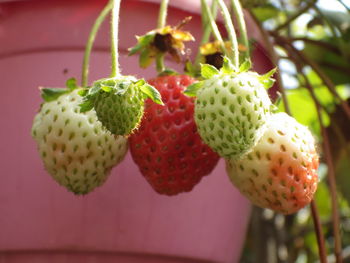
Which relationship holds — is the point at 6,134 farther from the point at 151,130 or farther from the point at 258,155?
the point at 258,155

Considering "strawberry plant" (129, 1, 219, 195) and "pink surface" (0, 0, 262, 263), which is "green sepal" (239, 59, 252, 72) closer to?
"strawberry plant" (129, 1, 219, 195)

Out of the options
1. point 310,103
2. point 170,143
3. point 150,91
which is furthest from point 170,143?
point 310,103

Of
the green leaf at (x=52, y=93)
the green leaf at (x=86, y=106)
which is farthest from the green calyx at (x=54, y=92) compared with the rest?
the green leaf at (x=86, y=106)

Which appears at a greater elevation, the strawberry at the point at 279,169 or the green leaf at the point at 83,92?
the green leaf at the point at 83,92

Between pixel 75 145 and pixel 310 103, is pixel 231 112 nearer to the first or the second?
pixel 75 145

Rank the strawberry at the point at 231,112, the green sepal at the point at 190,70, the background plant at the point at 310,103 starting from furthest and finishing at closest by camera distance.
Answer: the background plant at the point at 310,103
the green sepal at the point at 190,70
the strawberry at the point at 231,112

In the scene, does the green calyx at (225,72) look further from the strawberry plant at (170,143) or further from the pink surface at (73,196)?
the pink surface at (73,196)
